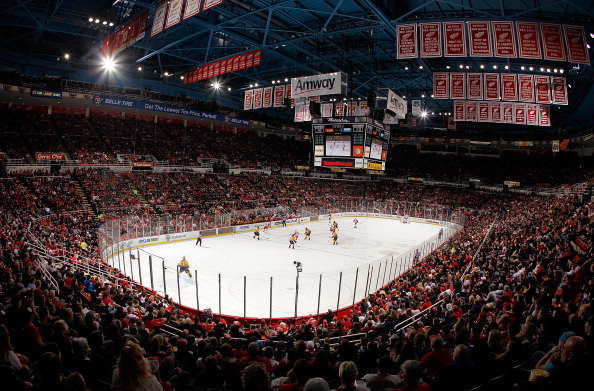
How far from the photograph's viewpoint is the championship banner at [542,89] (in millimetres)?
18359

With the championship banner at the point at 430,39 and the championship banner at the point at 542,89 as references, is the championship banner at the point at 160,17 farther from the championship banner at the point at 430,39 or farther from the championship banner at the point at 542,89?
the championship banner at the point at 542,89

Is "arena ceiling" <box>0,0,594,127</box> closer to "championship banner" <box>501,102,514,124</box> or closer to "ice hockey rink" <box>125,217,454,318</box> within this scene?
"championship banner" <box>501,102,514,124</box>

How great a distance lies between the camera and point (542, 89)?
18.5 m

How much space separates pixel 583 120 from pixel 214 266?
46899mm

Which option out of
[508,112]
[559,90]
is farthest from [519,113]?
[559,90]

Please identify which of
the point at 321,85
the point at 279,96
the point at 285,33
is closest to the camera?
the point at 321,85

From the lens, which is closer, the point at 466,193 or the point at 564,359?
the point at 564,359

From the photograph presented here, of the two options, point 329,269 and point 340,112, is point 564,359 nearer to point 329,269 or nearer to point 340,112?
point 329,269

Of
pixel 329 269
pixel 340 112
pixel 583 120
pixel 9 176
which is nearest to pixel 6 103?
pixel 9 176

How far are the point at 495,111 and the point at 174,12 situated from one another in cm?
1973

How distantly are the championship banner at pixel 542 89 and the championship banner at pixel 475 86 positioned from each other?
8.48 ft

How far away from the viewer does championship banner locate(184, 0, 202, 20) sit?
1480 centimetres

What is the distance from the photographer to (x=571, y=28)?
1416 centimetres

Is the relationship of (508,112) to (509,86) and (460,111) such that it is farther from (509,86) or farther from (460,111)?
(509,86)
